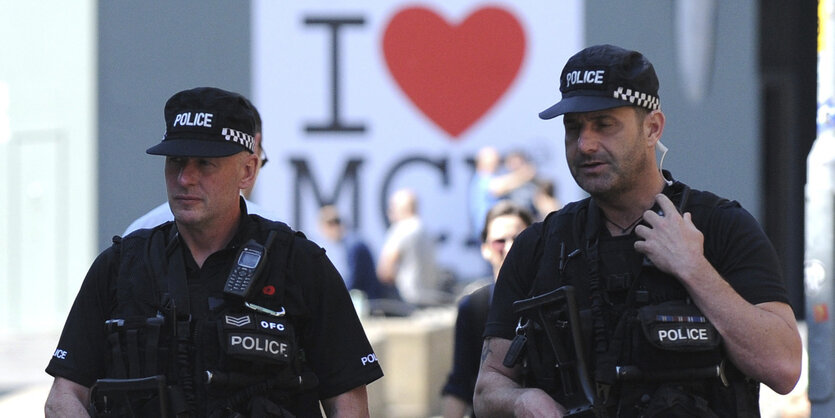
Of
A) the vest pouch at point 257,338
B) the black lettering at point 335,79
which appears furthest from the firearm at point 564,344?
the black lettering at point 335,79

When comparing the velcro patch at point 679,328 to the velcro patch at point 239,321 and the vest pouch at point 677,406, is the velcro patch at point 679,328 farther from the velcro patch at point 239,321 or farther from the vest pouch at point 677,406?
the velcro patch at point 239,321

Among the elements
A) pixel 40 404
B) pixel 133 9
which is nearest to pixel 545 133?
pixel 133 9

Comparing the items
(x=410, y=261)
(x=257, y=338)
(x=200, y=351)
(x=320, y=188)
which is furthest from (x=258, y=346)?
(x=320, y=188)

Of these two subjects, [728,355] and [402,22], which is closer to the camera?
[728,355]

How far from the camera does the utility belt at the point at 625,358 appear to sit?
3244 millimetres

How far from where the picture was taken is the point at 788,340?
3.23 m

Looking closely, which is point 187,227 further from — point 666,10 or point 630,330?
point 666,10

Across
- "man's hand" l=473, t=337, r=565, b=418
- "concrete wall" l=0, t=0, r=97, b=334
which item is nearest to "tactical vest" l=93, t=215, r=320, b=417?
"man's hand" l=473, t=337, r=565, b=418

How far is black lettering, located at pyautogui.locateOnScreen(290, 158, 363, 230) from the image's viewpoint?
1307 cm

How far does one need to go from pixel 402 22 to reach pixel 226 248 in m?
9.66

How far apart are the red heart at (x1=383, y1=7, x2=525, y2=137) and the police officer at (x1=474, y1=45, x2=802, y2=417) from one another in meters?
9.46

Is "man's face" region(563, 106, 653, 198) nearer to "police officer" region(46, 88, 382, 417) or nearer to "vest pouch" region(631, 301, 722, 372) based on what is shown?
"vest pouch" region(631, 301, 722, 372)

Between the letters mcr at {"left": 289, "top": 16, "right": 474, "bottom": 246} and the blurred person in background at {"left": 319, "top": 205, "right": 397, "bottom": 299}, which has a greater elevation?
the letters mcr at {"left": 289, "top": 16, "right": 474, "bottom": 246}

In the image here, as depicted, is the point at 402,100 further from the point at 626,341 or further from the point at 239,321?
the point at 626,341
